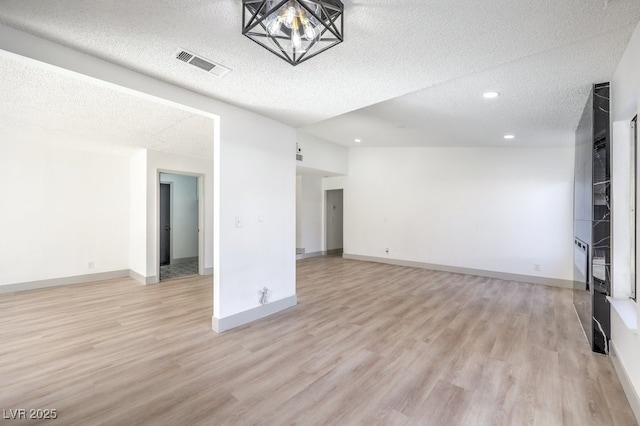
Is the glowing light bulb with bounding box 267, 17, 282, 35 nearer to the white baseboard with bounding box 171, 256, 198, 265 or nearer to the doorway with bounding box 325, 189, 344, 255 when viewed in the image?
the white baseboard with bounding box 171, 256, 198, 265

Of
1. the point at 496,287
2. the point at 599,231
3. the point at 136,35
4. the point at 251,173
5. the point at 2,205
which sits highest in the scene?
the point at 136,35

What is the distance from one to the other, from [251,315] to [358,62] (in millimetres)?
2855

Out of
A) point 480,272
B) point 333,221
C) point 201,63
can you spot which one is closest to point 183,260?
point 333,221

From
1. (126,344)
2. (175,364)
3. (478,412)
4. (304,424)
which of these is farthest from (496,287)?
(126,344)

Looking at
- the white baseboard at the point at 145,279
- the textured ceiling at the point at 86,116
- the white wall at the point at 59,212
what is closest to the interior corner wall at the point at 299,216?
the textured ceiling at the point at 86,116

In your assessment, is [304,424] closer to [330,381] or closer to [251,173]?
[330,381]

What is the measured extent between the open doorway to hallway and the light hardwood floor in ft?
9.41

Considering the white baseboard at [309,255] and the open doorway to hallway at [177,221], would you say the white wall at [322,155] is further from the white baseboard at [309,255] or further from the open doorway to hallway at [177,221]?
the open doorway to hallway at [177,221]

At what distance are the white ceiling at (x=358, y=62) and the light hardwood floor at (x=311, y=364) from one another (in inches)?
96.3

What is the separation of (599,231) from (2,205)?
780 cm

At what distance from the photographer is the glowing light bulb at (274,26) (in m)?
1.53

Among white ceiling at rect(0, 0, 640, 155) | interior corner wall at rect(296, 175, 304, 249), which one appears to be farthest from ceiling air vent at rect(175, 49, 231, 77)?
interior corner wall at rect(296, 175, 304, 249)

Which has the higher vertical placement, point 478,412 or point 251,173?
point 251,173

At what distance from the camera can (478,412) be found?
5.99ft
